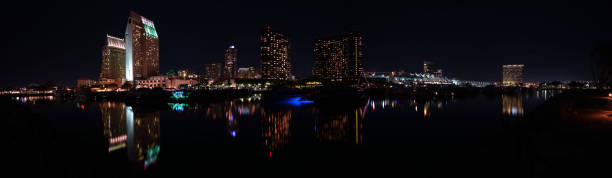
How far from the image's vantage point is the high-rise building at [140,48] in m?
152

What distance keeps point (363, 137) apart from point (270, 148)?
4563mm

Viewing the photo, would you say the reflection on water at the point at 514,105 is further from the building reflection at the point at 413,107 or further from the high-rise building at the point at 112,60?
the high-rise building at the point at 112,60

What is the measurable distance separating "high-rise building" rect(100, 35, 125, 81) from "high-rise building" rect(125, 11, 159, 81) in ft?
23.6

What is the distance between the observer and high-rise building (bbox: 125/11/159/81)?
499ft

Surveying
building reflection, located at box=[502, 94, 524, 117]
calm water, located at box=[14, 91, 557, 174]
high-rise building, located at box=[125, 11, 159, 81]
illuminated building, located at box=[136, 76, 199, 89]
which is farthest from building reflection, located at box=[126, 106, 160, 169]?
high-rise building, located at box=[125, 11, 159, 81]

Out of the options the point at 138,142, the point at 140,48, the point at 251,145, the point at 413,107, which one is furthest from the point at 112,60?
the point at 251,145

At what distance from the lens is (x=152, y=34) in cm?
16488

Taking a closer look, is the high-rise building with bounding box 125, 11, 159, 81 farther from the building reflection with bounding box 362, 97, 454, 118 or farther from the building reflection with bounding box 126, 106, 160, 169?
the building reflection with bounding box 126, 106, 160, 169

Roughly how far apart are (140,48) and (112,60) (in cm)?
2142

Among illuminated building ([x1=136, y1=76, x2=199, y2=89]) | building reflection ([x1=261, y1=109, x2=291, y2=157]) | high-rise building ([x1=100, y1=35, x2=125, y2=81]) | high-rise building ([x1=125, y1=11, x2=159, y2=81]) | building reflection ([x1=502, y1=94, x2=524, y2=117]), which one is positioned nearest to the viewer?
building reflection ([x1=261, y1=109, x2=291, y2=157])

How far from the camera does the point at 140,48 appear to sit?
156 m

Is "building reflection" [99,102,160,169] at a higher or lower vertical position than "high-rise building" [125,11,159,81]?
lower

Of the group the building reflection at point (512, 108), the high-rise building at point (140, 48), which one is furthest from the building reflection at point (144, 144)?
the high-rise building at point (140, 48)

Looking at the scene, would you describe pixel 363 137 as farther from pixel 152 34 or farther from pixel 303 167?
pixel 152 34
